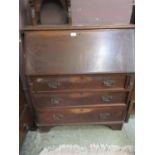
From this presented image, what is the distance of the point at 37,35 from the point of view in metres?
1.64

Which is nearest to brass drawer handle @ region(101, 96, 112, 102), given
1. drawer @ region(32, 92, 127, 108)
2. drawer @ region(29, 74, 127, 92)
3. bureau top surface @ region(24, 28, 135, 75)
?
drawer @ region(32, 92, 127, 108)

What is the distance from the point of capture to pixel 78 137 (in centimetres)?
189

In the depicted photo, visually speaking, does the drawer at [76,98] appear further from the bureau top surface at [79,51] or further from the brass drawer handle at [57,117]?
the bureau top surface at [79,51]

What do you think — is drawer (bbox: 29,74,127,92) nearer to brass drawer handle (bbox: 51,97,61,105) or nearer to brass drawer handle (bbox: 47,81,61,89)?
brass drawer handle (bbox: 47,81,61,89)

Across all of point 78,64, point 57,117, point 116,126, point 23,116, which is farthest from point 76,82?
point 116,126

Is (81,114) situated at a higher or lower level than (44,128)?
higher

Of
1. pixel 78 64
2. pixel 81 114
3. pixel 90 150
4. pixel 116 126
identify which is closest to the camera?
pixel 78 64

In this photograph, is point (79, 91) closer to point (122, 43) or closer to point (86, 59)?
point (86, 59)

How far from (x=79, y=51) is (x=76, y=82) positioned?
26 cm

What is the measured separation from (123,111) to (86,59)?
634mm

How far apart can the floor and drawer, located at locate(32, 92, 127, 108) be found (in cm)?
34

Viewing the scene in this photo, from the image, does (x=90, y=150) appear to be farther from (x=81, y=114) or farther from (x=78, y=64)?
(x=78, y=64)
